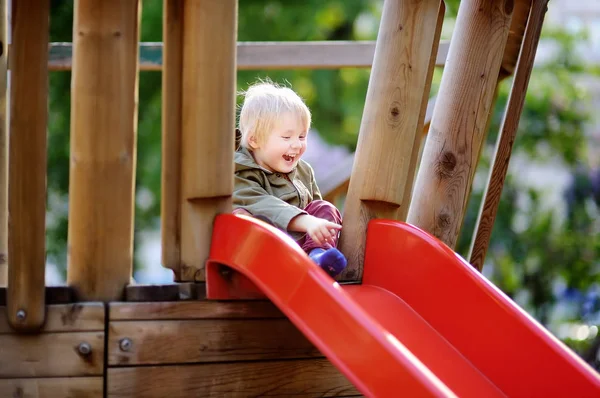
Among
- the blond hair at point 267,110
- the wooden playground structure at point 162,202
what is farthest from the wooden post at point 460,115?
the blond hair at point 267,110

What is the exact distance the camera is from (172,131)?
2.58 m

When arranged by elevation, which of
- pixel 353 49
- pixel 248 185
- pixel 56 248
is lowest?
pixel 56 248

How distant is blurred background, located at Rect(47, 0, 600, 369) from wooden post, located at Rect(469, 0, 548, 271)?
91.5 inches

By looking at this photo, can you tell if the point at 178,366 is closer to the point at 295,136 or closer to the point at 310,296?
the point at 310,296

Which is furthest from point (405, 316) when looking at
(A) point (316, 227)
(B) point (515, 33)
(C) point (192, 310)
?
(B) point (515, 33)

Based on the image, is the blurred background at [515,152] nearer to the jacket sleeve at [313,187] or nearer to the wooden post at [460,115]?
the jacket sleeve at [313,187]

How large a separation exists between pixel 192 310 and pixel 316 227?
47cm

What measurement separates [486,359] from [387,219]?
0.55m

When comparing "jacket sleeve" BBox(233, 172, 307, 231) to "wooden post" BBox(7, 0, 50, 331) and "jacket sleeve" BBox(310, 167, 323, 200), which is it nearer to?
"jacket sleeve" BBox(310, 167, 323, 200)

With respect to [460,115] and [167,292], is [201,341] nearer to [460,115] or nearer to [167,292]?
[167,292]

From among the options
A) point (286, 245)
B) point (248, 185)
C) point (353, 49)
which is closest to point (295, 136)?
point (248, 185)

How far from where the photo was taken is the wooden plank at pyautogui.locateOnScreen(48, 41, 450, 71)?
4.62 metres

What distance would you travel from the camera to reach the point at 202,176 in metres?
2.57

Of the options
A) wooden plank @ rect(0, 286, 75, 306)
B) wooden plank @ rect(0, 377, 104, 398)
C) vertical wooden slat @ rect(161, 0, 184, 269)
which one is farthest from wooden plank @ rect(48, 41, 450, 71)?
wooden plank @ rect(0, 377, 104, 398)
